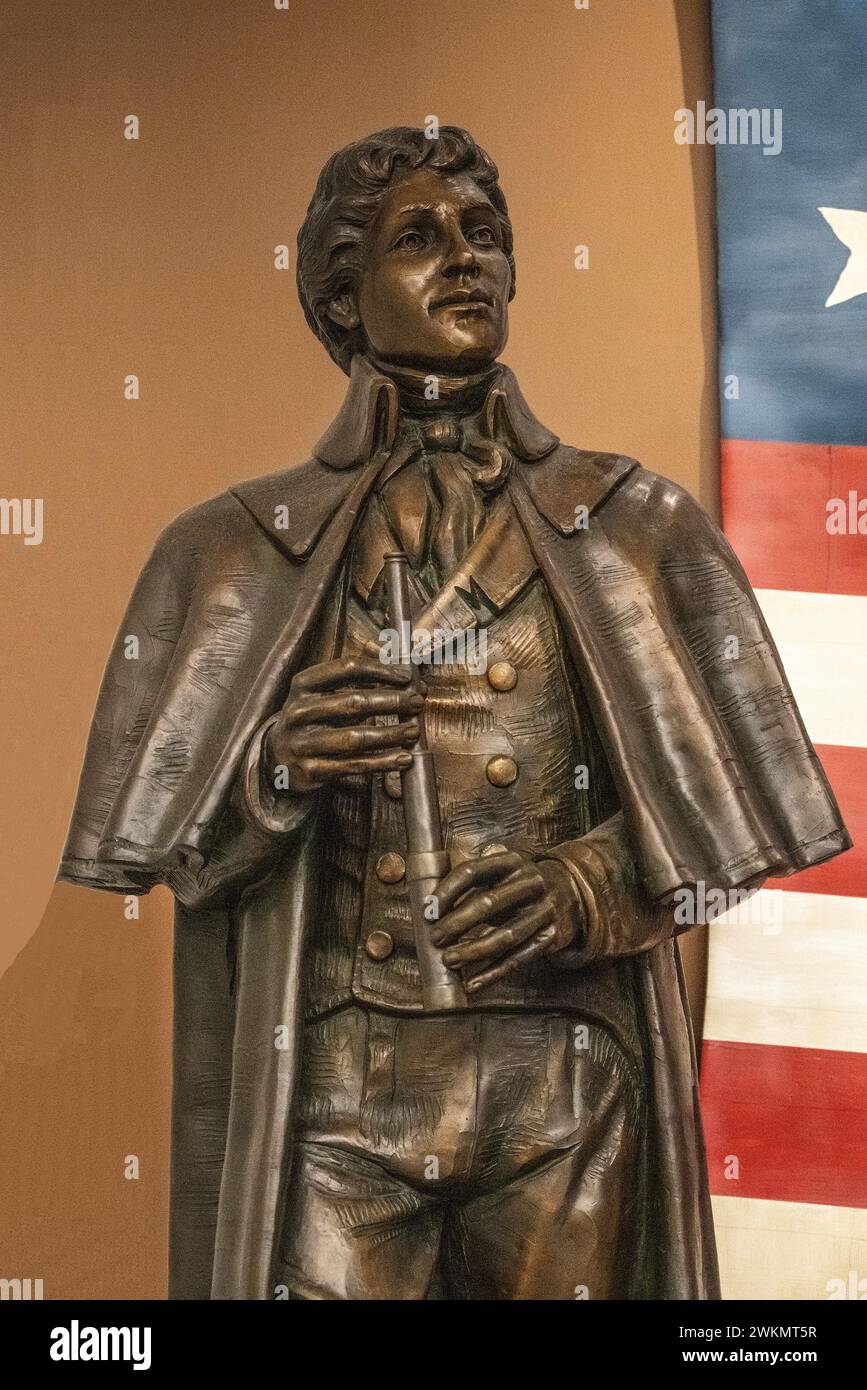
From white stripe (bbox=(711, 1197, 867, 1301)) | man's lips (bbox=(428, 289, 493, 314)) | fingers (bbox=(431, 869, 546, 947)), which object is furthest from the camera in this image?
white stripe (bbox=(711, 1197, 867, 1301))

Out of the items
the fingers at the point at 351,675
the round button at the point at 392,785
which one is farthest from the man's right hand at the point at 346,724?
the round button at the point at 392,785

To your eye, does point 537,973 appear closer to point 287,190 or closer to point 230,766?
point 230,766

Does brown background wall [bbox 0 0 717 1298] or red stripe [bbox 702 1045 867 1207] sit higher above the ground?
brown background wall [bbox 0 0 717 1298]

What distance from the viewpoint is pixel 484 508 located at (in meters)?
3.13

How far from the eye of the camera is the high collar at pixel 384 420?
3131mm

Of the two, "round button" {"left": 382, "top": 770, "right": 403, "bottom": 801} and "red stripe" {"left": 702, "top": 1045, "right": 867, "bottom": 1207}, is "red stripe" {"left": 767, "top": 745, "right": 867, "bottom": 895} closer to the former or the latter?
"red stripe" {"left": 702, "top": 1045, "right": 867, "bottom": 1207}

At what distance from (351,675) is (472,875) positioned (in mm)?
234

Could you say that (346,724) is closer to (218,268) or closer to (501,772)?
(501,772)

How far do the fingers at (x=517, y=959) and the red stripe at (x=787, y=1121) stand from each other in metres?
1.29

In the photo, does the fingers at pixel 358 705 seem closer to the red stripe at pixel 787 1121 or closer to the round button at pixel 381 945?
the round button at pixel 381 945

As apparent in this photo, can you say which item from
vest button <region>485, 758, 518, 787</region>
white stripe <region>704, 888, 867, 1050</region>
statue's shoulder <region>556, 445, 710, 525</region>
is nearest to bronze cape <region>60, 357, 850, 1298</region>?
statue's shoulder <region>556, 445, 710, 525</region>

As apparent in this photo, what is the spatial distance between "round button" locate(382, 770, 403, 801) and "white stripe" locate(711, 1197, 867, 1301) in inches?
51.0

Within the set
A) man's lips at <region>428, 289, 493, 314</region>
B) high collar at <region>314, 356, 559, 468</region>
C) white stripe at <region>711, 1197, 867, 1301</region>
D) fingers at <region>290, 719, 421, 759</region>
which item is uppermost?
man's lips at <region>428, 289, 493, 314</region>

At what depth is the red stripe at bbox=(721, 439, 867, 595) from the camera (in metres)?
4.22
